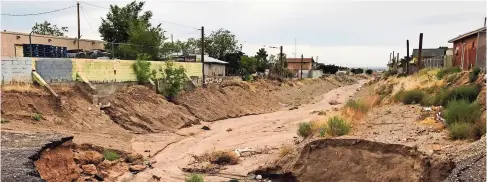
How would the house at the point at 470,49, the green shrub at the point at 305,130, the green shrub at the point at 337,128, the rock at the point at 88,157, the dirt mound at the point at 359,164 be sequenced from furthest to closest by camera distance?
the house at the point at 470,49, the green shrub at the point at 305,130, the rock at the point at 88,157, the green shrub at the point at 337,128, the dirt mound at the point at 359,164

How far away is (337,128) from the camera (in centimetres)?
1549

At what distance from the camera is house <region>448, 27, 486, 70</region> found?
30500 millimetres

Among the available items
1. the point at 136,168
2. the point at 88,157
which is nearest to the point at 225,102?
the point at 136,168

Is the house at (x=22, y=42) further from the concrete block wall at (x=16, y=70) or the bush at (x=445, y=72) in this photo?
the bush at (x=445, y=72)

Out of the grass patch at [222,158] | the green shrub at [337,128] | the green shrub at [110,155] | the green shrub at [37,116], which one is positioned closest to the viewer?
the green shrub at [337,128]

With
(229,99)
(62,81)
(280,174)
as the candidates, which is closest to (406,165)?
(280,174)

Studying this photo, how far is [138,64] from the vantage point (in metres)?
30.9

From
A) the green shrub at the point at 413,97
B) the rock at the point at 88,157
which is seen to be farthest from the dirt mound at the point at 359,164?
the green shrub at the point at 413,97

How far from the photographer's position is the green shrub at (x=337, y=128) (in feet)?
50.1

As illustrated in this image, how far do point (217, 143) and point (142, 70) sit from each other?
11.1 m

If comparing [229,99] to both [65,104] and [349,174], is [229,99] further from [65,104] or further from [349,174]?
[349,174]

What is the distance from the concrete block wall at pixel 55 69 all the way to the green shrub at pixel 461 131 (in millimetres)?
19378

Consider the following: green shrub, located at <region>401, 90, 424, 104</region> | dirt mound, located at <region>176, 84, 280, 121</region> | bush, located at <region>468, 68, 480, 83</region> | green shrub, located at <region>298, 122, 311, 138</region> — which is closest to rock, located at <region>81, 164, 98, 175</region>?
green shrub, located at <region>298, 122, 311, 138</region>

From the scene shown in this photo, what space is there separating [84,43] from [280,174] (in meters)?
35.5
